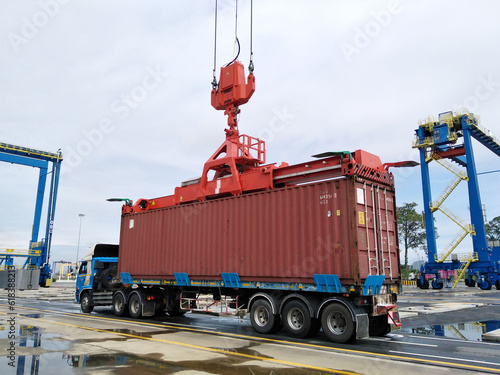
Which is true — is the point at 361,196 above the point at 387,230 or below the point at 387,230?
above

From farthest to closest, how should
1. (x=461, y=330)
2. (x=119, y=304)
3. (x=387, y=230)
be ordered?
(x=119, y=304) < (x=461, y=330) < (x=387, y=230)

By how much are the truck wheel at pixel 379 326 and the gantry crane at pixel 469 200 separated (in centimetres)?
2909

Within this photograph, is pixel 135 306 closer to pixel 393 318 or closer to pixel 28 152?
pixel 393 318

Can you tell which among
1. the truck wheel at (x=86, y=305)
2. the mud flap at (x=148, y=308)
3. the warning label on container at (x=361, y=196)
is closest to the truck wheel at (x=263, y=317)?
the warning label on container at (x=361, y=196)

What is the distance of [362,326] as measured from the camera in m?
8.77

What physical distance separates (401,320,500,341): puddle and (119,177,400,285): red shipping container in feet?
6.39

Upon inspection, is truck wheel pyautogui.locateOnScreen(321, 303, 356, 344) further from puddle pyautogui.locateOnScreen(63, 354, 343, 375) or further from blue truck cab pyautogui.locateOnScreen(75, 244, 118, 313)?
blue truck cab pyautogui.locateOnScreen(75, 244, 118, 313)

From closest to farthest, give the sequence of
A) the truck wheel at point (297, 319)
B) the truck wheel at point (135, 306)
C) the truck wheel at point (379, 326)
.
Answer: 1. the truck wheel at point (297, 319)
2. the truck wheel at point (379, 326)
3. the truck wheel at point (135, 306)

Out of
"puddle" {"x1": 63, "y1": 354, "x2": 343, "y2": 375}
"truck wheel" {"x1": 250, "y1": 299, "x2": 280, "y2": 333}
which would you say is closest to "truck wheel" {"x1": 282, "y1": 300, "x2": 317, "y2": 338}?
"truck wheel" {"x1": 250, "y1": 299, "x2": 280, "y2": 333}

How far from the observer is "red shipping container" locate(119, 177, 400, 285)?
9469 mm

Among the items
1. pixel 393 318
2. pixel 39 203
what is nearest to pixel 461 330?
pixel 393 318

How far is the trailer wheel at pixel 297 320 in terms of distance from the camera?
31.6 feet

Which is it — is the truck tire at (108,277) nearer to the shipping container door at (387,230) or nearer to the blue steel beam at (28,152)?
the shipping container door at (387,230)

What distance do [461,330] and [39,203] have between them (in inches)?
1545
